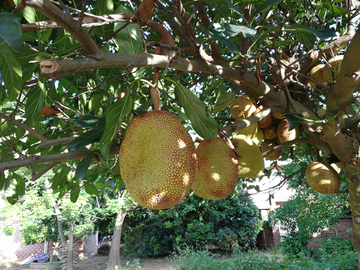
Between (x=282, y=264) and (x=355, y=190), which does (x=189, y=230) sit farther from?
(x=355, y=190)

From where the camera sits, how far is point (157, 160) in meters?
0.81

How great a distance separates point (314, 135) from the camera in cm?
152

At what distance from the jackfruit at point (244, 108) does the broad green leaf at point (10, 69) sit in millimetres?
1090

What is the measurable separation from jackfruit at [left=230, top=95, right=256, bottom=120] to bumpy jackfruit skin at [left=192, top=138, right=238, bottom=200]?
43 centimetres

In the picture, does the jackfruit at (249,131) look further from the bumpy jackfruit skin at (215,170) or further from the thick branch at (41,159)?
the thick branch at (41,159)

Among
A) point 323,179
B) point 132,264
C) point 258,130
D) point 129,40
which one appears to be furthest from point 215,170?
point 132,264

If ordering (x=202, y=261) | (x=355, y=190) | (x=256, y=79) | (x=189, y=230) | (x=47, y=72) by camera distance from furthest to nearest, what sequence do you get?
(x=189, y=230) < (x=202, y=261) < (x=355, y=190) < (x=256, y=79) < (x=47, y=72)

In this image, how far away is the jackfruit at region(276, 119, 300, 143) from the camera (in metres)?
1.61

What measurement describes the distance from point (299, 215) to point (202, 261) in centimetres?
324

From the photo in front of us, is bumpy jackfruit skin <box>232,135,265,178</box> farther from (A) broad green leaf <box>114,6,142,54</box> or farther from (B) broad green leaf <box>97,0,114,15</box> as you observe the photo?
(B) broad green leaf <box>97,0,114,15</box>

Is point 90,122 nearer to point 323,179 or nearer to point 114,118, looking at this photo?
point 114,118

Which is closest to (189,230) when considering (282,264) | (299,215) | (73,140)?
(299,215)

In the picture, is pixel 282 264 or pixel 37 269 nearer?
pixel 282 264

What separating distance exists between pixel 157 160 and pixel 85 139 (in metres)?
0.33
